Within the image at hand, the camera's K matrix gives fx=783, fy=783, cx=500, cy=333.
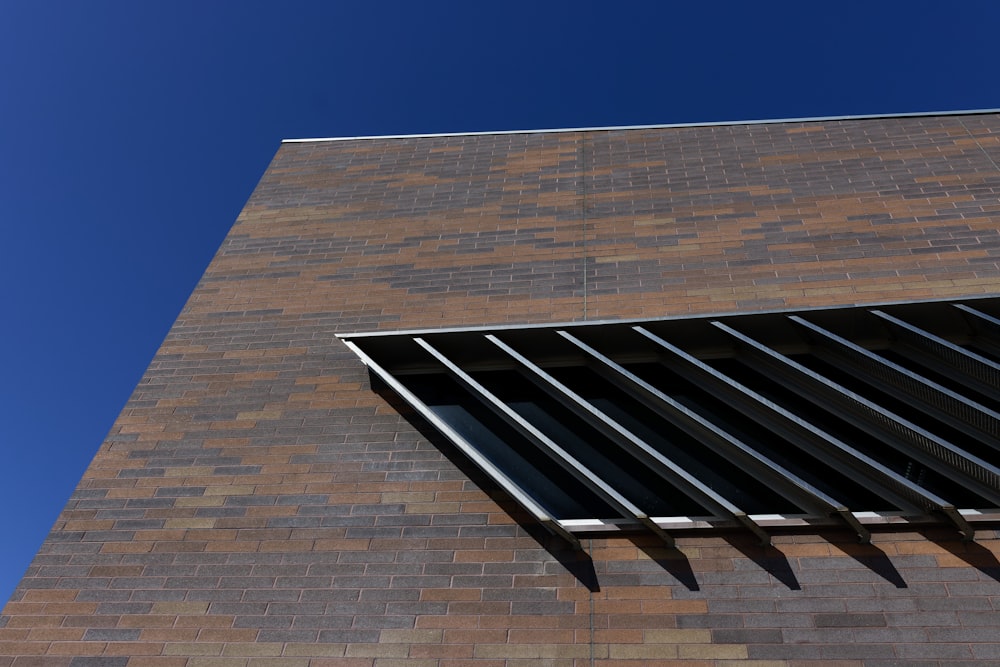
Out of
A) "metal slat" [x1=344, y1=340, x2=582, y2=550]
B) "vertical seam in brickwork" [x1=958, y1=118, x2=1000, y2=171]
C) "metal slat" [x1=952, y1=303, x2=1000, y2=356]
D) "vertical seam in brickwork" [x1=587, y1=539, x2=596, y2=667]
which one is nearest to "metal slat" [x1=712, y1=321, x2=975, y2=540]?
Result: "metal slat" [x1=952, y1=303, x2=1000, y2=356]

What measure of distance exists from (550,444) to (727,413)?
53.1 inches

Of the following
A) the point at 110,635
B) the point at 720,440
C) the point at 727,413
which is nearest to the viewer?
the point at 110,635

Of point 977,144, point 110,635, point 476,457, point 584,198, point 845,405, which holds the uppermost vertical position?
point 977,144

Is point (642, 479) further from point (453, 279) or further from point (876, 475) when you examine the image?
point (453, 279)

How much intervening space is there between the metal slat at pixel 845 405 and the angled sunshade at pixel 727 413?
0.01 m

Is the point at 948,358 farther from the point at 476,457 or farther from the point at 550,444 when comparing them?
the point at 476,457

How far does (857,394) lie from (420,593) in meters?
3.26

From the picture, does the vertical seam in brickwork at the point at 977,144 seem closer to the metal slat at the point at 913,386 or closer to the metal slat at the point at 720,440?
the metal slat at the point at 913,386

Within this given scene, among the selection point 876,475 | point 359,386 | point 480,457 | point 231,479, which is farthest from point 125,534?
point 876,475

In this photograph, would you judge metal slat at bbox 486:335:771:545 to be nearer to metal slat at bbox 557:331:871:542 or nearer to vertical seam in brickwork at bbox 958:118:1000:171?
metal slat at bbox 557:331:871:542

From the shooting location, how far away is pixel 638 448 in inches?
204

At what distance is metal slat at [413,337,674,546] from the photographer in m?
4.74

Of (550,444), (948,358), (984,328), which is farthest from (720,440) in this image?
(984,328)

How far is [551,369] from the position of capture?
6.12 m
